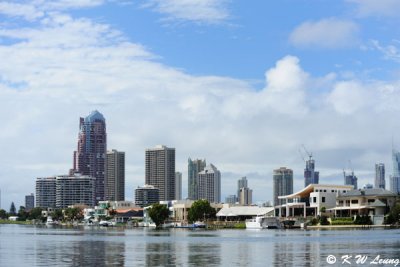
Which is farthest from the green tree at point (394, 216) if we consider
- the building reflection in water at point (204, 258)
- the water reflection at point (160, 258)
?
the water reflection at point (160, 258)

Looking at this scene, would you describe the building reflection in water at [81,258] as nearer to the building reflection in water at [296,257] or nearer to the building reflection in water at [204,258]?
the building reflection in water at [204,258]

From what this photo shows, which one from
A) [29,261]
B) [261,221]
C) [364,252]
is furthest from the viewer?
[261,221]

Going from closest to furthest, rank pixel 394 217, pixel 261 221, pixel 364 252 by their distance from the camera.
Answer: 1. pixel 364 252
2. pixel 394 217
3. pixel 261 221

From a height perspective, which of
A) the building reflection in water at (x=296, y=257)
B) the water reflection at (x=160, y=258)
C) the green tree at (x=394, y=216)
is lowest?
the water reflection at (x=160, y=258)

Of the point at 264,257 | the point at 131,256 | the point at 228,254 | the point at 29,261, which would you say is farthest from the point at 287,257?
the point at 29,261

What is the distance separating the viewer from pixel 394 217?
18512 centimetres

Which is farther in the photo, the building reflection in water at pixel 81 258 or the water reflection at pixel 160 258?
the water reflection at pixel 160 258

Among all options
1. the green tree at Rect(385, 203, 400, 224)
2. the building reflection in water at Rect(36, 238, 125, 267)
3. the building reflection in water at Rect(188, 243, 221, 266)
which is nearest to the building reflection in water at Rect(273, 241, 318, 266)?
the building reflection in water at Rect(188, 243, 221, 266)

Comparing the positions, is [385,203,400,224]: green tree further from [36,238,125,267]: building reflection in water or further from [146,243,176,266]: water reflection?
[36,238,125,267]: building reflection in water

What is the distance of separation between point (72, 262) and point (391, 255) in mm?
29655

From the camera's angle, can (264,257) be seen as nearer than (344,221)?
Yes

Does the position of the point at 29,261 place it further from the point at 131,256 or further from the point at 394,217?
the point at 394,217

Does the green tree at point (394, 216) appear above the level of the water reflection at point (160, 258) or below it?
above

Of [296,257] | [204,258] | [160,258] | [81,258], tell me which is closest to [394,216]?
[296,257]
